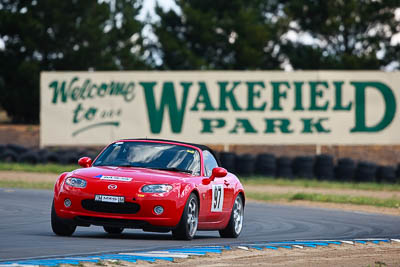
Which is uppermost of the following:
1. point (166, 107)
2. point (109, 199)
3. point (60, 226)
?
point (166, 107)

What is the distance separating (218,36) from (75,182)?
46.3 meters

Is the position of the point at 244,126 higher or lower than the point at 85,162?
lower

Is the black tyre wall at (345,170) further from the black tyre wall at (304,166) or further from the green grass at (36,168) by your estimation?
the green grass at (36,168)

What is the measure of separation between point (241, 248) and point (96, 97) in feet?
87.7

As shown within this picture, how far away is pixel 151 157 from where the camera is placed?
43.1 ft

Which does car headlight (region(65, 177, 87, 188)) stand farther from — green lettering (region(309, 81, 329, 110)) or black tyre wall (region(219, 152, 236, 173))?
green lettering (region(309, 81, 329, 110))

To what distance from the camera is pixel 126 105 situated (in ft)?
123

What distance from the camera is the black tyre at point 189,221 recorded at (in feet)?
40.2

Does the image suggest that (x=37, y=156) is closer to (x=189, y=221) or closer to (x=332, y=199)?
(x=332, y=199)

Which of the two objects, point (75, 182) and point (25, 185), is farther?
point (25, 185)

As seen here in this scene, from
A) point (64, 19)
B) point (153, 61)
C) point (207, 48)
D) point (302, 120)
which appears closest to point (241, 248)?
point (302, 120)

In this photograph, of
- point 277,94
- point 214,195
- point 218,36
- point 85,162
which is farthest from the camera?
point 218,36

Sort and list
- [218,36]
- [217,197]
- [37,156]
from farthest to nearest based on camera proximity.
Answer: [218,36]
[37,156]
[217,197]

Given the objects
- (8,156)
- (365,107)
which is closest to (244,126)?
(365,107)
